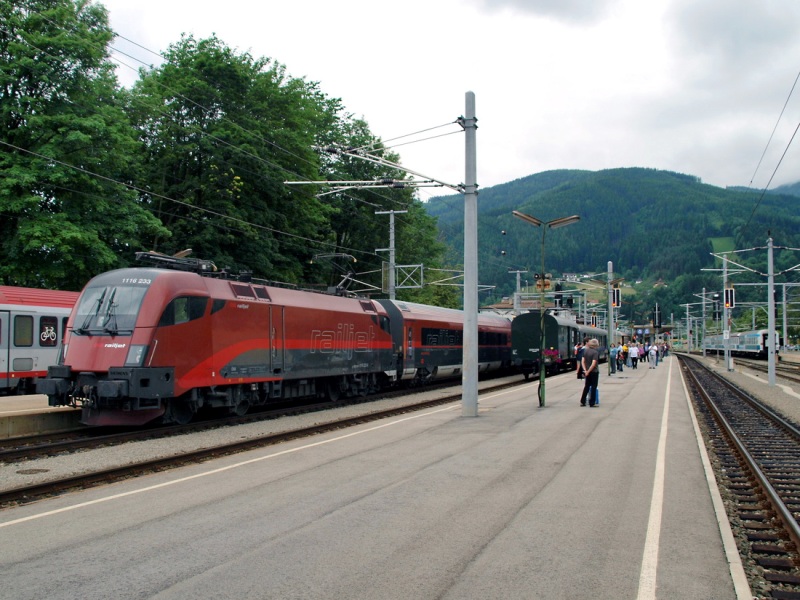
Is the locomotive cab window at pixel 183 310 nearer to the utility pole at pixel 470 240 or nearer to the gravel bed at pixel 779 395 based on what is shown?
the utility pole at pixel 470 240

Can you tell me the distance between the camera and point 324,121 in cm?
4588

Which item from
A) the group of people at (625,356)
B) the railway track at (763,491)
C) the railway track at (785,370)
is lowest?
the railway track at (785,370)

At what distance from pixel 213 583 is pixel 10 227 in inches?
999

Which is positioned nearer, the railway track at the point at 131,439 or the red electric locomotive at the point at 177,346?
the railway track at the point at 131,439

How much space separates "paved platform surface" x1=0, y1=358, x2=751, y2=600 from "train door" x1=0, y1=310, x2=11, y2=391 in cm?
1319

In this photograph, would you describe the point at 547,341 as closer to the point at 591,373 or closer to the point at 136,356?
the point at 591,373

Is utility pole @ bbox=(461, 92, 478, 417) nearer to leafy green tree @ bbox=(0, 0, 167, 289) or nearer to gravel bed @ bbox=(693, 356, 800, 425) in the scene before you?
gravel bed @ bbox=(693, 356, 800, 425)

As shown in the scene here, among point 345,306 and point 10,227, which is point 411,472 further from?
point 10,227

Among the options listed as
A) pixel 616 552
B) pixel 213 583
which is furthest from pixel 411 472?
pixel 213 583

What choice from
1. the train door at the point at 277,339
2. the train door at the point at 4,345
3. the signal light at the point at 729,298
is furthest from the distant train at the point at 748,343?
the train door at the point at 4,345

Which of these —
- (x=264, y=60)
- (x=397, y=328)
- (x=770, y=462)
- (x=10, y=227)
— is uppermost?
(x=264, y=60)

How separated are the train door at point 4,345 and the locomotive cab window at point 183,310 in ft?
32.2

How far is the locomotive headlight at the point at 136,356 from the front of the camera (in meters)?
14.0

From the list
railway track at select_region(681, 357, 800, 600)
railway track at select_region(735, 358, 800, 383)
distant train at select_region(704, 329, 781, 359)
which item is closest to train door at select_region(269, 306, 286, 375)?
railway track at select_region(681, 357, 800, 600)
